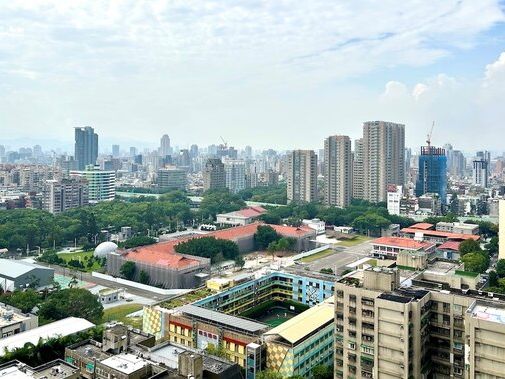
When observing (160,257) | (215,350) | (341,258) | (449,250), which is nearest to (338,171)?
(449,250)

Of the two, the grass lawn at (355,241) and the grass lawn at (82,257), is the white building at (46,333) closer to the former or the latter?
the grass lawn at (82,257)

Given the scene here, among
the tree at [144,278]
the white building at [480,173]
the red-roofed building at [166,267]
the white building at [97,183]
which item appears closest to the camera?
the red-roofed building at [166,267]

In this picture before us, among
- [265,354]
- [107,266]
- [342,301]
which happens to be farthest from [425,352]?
[107,266]

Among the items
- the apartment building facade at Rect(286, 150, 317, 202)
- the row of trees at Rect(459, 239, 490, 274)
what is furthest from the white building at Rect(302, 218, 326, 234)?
the row of trees at Rect(459, 239, 490, 274)

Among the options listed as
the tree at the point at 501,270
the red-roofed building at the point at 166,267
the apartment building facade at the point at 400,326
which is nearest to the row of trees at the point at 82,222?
the red-roofed building at the point at 166,267

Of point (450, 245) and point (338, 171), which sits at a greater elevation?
point (338, 171)

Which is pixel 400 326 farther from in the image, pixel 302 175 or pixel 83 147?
pixel 83 147

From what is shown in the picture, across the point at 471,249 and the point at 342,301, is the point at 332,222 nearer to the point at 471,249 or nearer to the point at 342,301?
the point at 471,249
